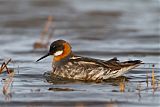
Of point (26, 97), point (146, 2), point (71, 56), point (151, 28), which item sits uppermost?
point (146, 2)

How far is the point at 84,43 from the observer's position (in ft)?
74.4

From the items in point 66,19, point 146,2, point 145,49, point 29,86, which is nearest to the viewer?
point 29,86

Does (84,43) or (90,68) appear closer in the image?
(90,68)

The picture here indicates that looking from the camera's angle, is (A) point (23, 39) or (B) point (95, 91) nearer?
(B) point (95, 91)

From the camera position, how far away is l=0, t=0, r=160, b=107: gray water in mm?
13031

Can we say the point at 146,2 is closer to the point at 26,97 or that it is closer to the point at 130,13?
the point at 130,13

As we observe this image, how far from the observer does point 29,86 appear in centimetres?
1431

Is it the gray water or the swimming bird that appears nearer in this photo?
the gray water

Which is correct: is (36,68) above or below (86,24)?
below

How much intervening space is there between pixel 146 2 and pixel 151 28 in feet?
22.8

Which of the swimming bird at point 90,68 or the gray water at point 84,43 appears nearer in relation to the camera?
the gray water at point 84,43

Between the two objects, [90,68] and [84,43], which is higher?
[84,43]

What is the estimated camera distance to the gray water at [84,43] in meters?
13.0

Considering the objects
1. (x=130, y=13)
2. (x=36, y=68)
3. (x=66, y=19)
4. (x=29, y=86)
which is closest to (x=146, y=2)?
(x=130, y=13)
